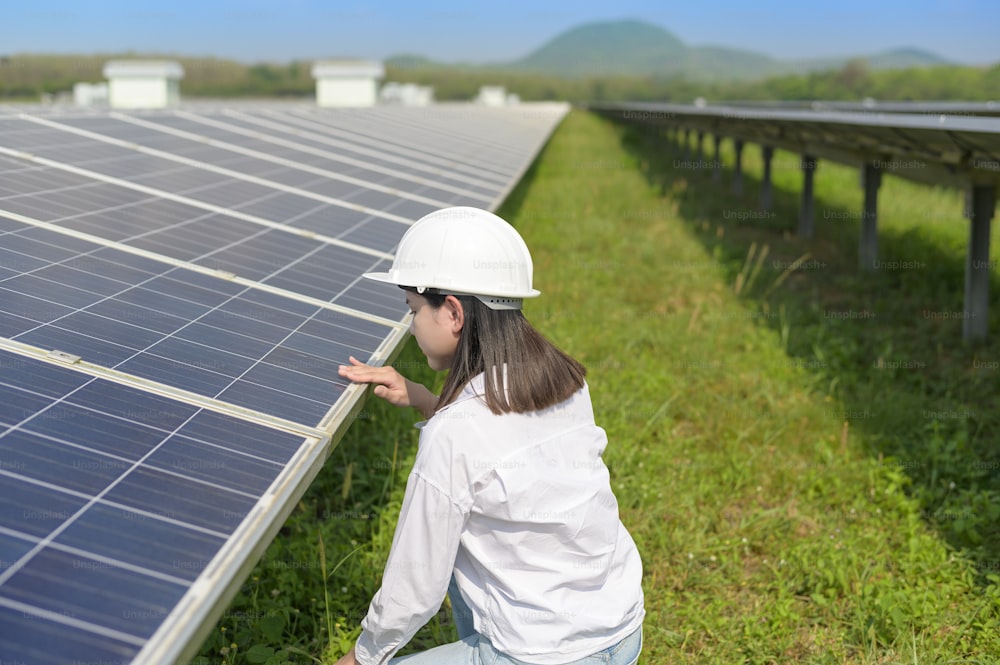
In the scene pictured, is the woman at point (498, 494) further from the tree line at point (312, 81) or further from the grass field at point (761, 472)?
the tree line at point (312, 81)

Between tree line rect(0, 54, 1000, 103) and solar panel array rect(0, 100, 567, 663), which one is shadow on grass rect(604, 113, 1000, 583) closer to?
solar panel array rect(0, 100, 567, 663)

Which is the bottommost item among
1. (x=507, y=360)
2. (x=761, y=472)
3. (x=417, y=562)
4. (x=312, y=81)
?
(x=761, y=472)

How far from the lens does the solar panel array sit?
2307 mm

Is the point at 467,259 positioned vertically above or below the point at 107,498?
above

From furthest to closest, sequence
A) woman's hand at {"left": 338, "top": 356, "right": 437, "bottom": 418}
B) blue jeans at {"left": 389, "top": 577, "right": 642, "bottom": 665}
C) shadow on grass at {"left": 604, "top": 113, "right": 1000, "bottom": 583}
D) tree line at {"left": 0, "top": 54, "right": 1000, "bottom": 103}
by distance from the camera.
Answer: tree line at {"left": 0, "top": 54, "right": 1000, "bottom": 103}
shadow on grass at {"left": 604, "top": 113, "right": 1000, "bottom": 583}
woman's hand at {"left": 338, "top": 356, "right": 437, "bottom": 418}
blue jeans at {"left": 389, "top": 577, "right": 642, "bottom": 665}

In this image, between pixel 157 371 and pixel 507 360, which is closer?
pixel 507 360

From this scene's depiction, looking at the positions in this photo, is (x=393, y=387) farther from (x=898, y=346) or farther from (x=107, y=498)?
(x=898, y=346)

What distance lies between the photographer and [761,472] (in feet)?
22.3

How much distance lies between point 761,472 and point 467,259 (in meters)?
4.57

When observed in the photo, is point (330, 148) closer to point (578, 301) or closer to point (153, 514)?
point (578, 301)

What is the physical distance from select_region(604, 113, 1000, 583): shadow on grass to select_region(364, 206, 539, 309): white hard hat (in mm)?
4185

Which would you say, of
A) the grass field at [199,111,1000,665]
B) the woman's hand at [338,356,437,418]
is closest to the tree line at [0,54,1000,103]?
the grass field at [199,111,1000,665]

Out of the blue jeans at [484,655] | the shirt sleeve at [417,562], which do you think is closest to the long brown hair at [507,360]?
the shirt sleeve at [417,562]

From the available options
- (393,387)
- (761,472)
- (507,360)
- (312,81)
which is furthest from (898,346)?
(312,81)
